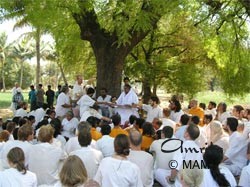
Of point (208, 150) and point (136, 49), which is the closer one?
point (208, 150)

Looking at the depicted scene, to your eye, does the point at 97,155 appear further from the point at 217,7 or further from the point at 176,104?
the point at 217,7

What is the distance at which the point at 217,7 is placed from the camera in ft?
44.4

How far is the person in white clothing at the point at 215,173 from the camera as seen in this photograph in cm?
511

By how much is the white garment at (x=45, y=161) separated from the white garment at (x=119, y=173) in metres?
1.37

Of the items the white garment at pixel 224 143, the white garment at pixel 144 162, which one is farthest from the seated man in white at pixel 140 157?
the white garment at pixel 224 143

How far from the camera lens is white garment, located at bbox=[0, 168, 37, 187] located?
5217 mm

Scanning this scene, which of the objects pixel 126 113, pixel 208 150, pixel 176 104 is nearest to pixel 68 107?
pixel 126 113

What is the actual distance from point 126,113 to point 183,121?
437cm

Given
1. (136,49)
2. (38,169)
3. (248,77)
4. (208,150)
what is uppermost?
(136,49)

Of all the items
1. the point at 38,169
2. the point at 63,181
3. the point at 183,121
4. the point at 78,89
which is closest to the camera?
the point at 63,181

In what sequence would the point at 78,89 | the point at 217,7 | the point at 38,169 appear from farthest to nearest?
1. the point at 78,89
2. the point at 217,7
3. the point at 38,169

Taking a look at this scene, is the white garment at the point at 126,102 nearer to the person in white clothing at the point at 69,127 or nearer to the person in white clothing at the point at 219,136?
the person in white clothing at the point at 69,127

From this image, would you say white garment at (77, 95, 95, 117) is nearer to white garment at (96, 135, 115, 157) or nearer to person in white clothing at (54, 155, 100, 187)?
white garment at (96, 135, 115, 157)

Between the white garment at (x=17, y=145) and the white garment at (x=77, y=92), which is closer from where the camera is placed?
the white garment at (x=17, y=145)
